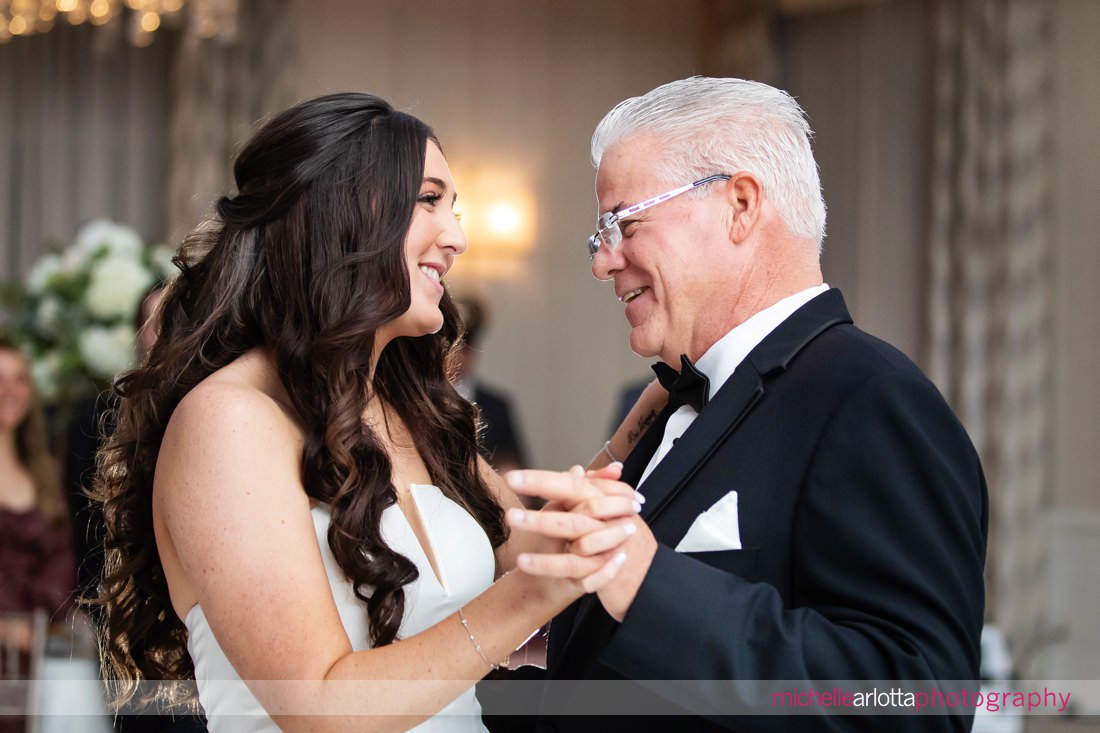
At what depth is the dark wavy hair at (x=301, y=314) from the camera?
77.6 inches

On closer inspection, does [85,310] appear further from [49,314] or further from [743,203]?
[743,203]

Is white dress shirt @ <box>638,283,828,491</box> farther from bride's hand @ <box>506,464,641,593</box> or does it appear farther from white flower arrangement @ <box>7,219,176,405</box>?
white flower arrangement @ <box>7,219,176,405</box>

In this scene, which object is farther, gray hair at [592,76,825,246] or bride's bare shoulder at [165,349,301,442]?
gray hair at [592,76,825,246]

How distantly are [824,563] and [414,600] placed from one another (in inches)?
29.5

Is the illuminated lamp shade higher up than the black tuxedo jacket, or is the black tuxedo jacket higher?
the black tuxedo jacket

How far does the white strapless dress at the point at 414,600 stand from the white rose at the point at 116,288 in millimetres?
2353

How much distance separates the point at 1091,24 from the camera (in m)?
6.12

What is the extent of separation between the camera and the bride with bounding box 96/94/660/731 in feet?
5.57

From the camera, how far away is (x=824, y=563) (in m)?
1.59

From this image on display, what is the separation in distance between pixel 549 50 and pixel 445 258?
234 inches

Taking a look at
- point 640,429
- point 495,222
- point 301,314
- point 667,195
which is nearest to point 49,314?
point 301,314

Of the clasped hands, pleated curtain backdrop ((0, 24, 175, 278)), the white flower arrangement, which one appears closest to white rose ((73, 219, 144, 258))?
the white flower arrangement

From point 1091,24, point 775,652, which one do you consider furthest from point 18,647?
point 1091,24

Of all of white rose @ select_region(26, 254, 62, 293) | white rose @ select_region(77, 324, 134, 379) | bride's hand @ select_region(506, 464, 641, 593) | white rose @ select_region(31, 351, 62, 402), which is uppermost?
bride's hand @ select_region(506, 464, 641, 593)
